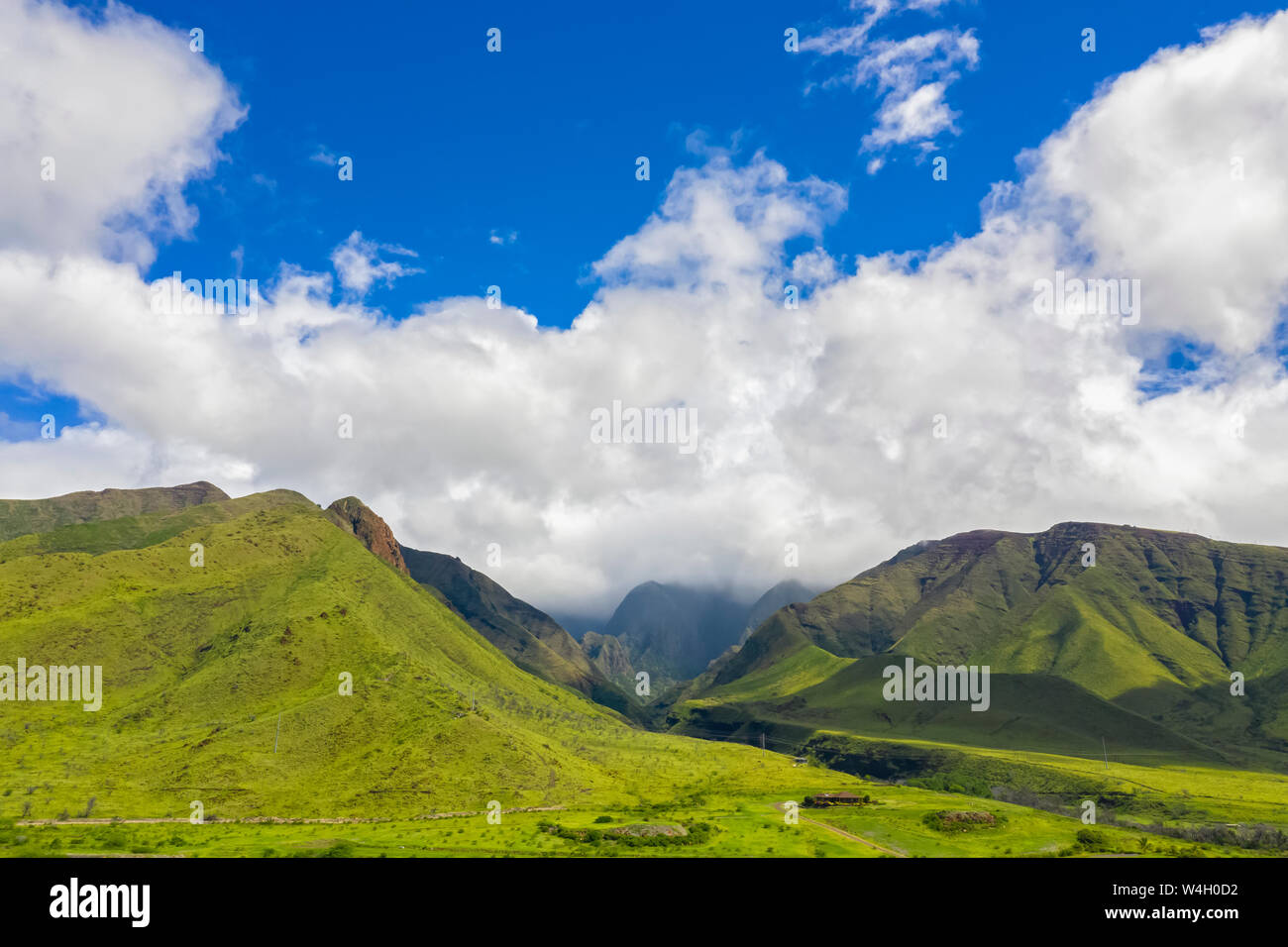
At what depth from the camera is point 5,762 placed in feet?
568

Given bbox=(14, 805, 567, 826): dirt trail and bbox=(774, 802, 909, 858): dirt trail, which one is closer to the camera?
bbox=(774, 802, 909, 858): dirt trail

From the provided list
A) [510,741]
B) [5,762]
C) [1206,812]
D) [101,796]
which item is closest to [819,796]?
[510,741]

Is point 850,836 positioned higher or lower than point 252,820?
higher

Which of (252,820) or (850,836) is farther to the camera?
(252,820)

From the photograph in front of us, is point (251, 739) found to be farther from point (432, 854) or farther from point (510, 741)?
point (432, 854)

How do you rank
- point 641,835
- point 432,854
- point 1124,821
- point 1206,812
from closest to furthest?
1. point 432,854
2. point 641,835
3. point 1124,821
4. point 1206,812

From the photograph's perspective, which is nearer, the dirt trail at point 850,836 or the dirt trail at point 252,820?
the dirt trail at point 850,836
